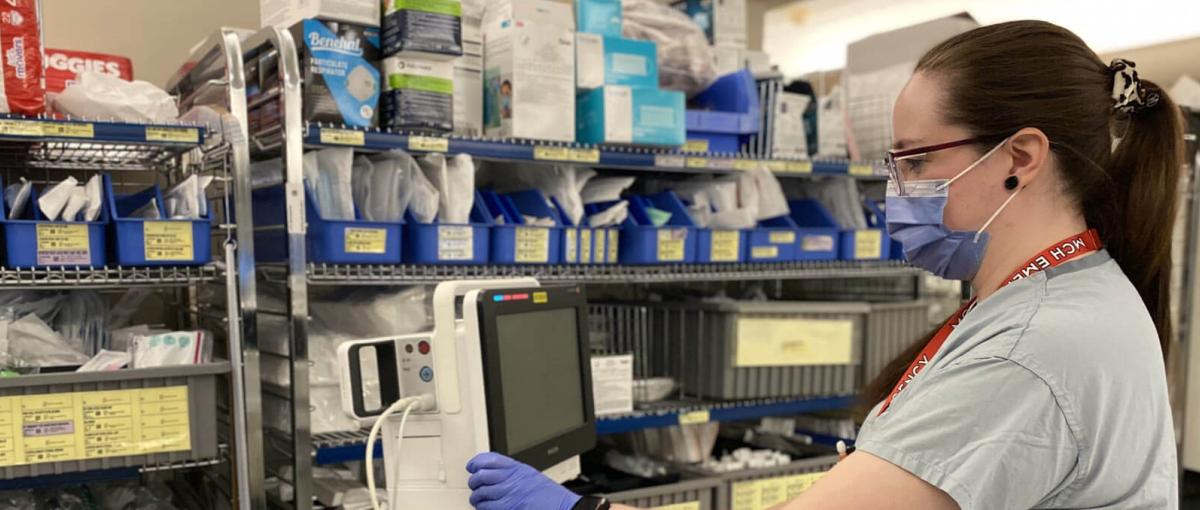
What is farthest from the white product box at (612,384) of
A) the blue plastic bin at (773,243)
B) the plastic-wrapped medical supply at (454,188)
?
the plastic-wrapped medical supply at (454,188)

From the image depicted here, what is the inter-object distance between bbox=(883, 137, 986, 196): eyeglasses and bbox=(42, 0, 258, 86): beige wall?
2.11 meters

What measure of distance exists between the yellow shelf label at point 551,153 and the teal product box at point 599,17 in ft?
1.33

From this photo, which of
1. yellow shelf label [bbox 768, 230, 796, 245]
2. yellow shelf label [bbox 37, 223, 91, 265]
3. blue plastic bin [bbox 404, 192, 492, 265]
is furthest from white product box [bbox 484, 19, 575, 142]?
yellow shelf label [bbox 37, 223, 91, 265]

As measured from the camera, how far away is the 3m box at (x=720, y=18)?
3176 millimetres

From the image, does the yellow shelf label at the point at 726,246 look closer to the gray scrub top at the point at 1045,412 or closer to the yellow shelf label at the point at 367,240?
the yellow shelf label at the point at 367,240

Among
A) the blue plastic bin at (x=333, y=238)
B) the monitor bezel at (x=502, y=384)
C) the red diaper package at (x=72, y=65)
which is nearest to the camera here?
the monitor bezel at (x=502, y=384)

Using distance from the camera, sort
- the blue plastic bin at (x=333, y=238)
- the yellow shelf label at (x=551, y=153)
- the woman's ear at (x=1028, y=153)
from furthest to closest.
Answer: the yellow shelf label at (x=551, y=153)
the blue plastic bin at (x=333, y=238)
the woman's ear at (x=1028, y=153)

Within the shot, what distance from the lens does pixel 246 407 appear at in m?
2.07

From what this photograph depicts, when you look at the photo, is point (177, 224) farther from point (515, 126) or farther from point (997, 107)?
point (997, 107)

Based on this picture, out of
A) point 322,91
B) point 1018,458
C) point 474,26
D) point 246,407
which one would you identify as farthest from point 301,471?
point 1018,458

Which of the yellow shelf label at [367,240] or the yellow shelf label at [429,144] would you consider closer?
the yellow shelf label at [367,240]

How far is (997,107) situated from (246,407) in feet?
5.69

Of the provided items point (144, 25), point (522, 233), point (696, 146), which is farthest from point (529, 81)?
point (144, 25)

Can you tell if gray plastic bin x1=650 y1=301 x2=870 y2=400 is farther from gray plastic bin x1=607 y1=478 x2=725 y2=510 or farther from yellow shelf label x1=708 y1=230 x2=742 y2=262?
gray plastic bin x1=607 y1=478 x2=725 y2=510
